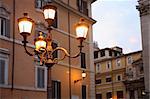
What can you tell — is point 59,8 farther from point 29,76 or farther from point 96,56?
point 96,56

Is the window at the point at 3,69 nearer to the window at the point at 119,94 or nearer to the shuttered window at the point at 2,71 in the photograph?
the shuttered window at the point at 2,71

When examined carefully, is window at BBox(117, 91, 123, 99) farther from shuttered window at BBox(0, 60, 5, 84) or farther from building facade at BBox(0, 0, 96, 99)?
shuttered window at BBox(0, 60, 5, 84)

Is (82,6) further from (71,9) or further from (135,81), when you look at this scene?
(135,81)

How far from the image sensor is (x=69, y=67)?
20453mm

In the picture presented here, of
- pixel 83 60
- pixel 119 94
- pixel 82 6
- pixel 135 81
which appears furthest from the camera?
pixel 119 94

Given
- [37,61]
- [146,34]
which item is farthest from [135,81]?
[37,61]

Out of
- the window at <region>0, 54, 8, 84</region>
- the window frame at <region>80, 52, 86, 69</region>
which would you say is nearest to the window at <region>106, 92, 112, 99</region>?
the window frame at <region>80, 52, 86, 69</region>

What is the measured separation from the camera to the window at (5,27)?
16062mm

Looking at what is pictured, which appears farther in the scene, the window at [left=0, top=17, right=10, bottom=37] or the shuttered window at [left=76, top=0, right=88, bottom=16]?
the shuttered window at [left=76, top=0, right=88, bottom=16]

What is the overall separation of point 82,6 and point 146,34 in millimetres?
6965

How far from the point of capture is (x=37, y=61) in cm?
1783

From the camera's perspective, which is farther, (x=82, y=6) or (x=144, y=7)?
(x=144, y=7)

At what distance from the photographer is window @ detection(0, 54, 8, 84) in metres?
15.6

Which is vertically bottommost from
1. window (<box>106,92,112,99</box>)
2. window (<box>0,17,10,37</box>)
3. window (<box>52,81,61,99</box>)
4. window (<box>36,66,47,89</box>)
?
window (<box>106,92,112,99</box>)
